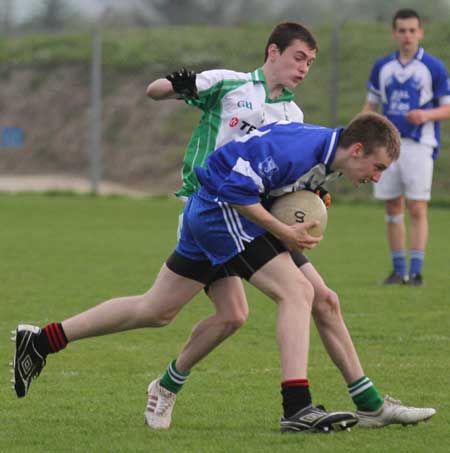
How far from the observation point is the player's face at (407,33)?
1123 centimetres

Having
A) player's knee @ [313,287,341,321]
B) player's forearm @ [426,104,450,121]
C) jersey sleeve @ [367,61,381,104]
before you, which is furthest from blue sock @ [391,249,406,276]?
player's knee @ [313,287,341,321]

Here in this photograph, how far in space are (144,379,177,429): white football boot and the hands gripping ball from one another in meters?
1.05

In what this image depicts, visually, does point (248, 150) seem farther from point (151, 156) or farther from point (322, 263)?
point (151, 156)

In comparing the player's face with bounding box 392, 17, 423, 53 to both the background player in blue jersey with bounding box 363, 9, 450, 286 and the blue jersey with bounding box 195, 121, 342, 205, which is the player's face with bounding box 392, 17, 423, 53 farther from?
the blue jersey with bounding box 195, 121, 342, 205

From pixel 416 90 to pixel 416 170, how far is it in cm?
70

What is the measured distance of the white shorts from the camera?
11.3 m

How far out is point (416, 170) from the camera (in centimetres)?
1135

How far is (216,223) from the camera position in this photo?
5777mm

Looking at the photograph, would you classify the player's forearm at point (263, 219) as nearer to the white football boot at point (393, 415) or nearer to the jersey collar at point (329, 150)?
the jersey collar at point (329, 150)

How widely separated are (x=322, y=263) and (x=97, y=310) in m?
6.89

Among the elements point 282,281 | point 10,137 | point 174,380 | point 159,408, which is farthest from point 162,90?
point 10,137

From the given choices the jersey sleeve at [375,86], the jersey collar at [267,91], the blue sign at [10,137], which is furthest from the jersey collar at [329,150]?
the blue sign at [10,137]

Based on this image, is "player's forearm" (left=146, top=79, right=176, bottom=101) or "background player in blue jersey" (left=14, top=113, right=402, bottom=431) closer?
"background player in blue jersey" (left=14, top=113, right=402, bottom=431)

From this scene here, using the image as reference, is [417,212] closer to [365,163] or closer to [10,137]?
[365,163]
